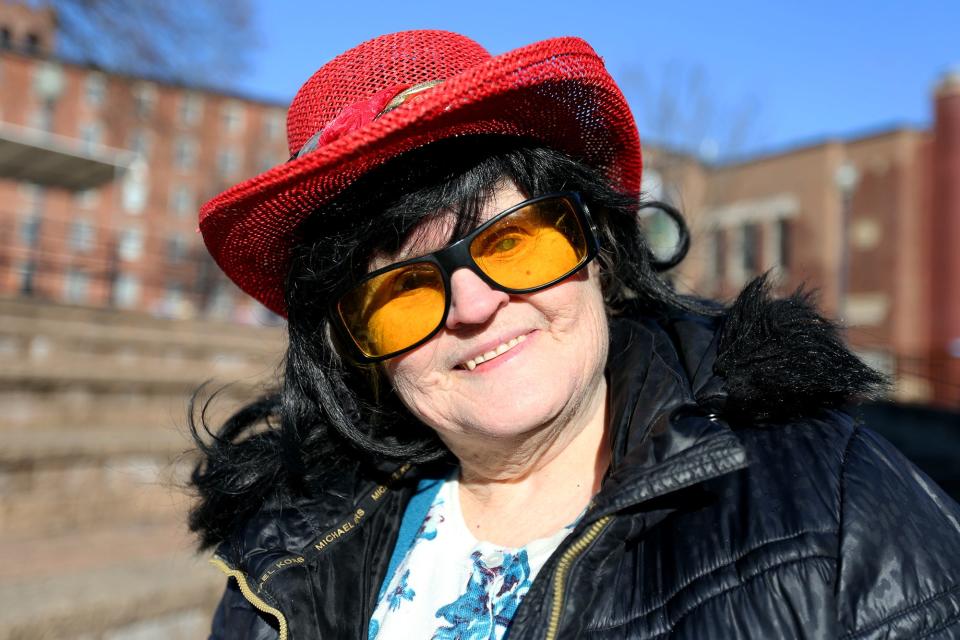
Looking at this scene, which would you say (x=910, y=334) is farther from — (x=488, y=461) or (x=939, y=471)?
(x=488, y=461)

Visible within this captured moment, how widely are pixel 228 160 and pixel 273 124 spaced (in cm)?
366

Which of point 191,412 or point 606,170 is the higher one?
point 606,170

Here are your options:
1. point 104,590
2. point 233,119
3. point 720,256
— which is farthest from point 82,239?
point 233,119

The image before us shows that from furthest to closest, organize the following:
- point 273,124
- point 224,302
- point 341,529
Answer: point 273,124, point 224,302, point 341,529

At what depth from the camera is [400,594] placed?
1.48 meters

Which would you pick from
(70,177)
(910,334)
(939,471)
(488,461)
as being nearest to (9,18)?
(70,177)

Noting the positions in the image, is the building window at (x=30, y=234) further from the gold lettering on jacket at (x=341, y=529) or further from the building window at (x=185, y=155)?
the building window at (x=185, y=155)

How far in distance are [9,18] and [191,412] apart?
11.7 m

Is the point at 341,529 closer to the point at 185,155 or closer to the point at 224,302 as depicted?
the point at 224,302

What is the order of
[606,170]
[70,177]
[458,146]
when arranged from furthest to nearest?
1. [70,177]
2. [606,170]
3. [458,146]

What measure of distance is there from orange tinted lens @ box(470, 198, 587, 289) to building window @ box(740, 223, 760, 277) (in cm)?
2458

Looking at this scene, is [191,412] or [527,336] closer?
[527,336]

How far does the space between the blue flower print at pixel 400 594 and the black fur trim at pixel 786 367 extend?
2.35 feet

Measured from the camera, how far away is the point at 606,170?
1.56 meters
